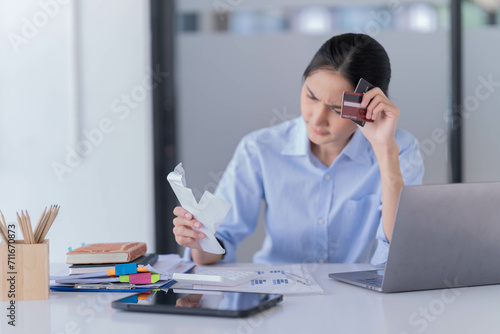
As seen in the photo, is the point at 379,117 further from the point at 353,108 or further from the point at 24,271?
the point at 24,271

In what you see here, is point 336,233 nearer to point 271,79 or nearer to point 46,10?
point 271,79

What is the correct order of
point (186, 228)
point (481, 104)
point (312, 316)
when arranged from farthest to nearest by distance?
point (481, 104), point (186, 228), point (312, 316)

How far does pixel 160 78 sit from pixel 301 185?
1351 millimetres

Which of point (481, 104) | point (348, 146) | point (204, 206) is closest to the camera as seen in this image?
point (204, 206)

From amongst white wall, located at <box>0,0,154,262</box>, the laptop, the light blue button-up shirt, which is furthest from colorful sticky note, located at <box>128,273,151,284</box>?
white wall, located at <box>0,0,154,262</box>

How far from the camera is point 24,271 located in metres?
1.10

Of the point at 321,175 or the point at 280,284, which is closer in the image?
the point at 280,284

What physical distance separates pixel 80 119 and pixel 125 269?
6.22ft

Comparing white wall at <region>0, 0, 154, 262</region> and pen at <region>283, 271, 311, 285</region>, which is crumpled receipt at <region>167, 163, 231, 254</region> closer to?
pen at <region>283, 271, 311, 285</region>

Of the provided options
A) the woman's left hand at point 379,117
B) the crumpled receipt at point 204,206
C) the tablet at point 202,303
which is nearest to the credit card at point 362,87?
the woman's left hand at point 379,117

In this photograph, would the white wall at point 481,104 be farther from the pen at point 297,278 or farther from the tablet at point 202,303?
the tablet at point 202,303

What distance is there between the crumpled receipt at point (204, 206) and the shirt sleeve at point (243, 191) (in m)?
0.52

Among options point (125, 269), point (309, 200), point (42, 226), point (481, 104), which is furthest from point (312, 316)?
point (481, 104)

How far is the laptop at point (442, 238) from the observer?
1.06 metres
